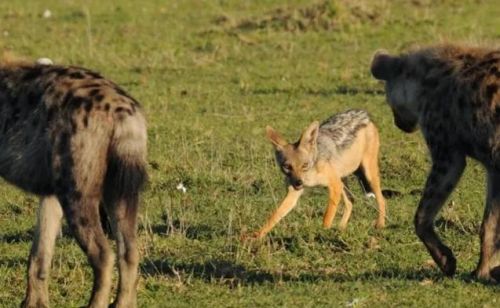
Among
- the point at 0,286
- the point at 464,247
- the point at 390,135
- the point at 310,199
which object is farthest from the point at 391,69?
the point at 390,135

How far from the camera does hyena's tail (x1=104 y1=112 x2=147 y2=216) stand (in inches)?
Result: 243

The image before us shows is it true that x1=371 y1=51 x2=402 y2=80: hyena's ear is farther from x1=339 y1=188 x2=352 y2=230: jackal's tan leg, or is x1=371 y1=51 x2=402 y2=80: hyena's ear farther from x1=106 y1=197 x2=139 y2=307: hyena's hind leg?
x1=106 y1=197 x2=139 y2=307: hyena's hind leg

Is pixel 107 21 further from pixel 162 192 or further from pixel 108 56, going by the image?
pixel 162 192

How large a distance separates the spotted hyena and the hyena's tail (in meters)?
1.74

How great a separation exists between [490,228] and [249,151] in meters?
4.05

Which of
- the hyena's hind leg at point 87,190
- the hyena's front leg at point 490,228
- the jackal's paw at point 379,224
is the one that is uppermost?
the hyena's hind leg at point 87,190

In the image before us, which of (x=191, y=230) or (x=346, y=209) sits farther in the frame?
(x=346, y=209)

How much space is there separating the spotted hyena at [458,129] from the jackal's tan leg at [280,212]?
132 cm

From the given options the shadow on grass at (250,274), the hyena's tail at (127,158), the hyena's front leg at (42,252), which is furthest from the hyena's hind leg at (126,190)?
the shadow on grass at (250,274)

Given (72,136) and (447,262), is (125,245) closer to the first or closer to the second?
(72,136)

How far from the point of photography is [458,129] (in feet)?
22.9

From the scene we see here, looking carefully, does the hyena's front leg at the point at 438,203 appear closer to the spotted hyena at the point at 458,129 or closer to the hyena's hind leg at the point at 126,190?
the spotted hyena at the point at 458,129

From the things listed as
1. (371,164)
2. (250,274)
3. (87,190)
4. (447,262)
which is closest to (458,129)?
(447,262)

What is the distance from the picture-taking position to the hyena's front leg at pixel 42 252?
675cm
